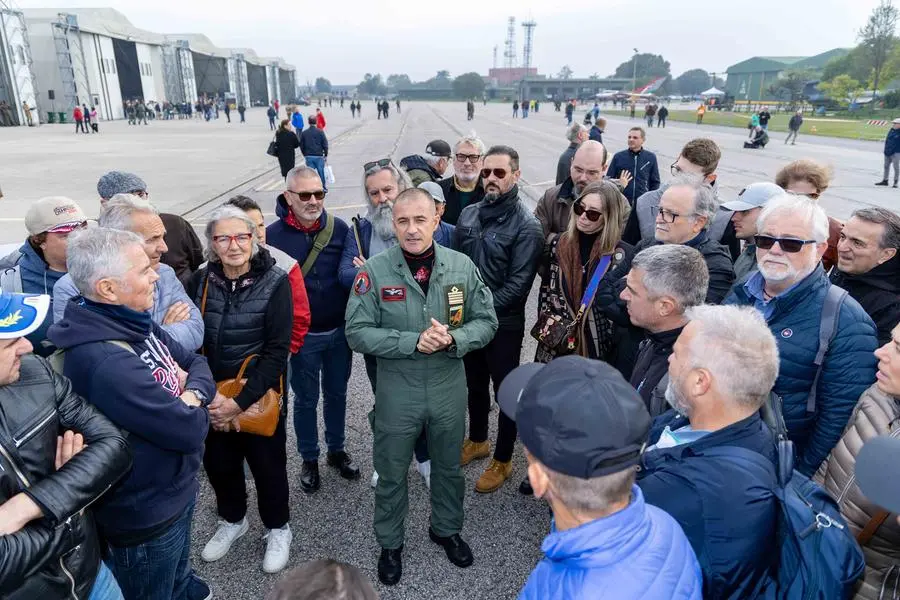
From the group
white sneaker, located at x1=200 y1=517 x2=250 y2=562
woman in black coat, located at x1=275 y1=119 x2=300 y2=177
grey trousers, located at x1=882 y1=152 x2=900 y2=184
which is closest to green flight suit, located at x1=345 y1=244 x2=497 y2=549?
white sneaker, located at x1=200 y1=517 x2=250 y2=562

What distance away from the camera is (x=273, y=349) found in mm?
3029

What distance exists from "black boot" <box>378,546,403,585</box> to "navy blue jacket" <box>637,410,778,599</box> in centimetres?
194

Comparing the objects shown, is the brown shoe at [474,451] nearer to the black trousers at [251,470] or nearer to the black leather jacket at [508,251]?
the black leather jacket at [508,251]

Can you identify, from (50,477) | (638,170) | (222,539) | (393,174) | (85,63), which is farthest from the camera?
(85,63)

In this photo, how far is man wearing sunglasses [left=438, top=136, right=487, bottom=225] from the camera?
5.03 m

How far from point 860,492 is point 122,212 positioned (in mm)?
3777

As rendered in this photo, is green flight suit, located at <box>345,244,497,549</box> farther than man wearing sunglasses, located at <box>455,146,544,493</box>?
No

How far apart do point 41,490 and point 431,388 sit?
1.79m

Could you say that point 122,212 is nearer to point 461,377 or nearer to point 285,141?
point 461,377

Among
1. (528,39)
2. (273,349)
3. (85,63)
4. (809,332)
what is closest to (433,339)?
(273,349)

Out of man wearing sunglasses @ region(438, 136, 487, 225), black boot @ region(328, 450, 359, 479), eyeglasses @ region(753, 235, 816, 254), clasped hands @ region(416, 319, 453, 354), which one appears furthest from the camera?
man wearing sunglasses @ region(438, 136, 487, 225)

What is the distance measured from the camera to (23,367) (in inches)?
70.6

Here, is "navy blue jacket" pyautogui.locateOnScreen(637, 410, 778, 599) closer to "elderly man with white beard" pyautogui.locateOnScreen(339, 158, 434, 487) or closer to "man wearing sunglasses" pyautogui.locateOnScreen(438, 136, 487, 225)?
"elderly man with white beard" pyautogui.locateOnScreen(339, 158, 434, 487)

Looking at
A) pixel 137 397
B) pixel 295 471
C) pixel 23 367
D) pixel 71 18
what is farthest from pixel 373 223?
pixel 71 18
